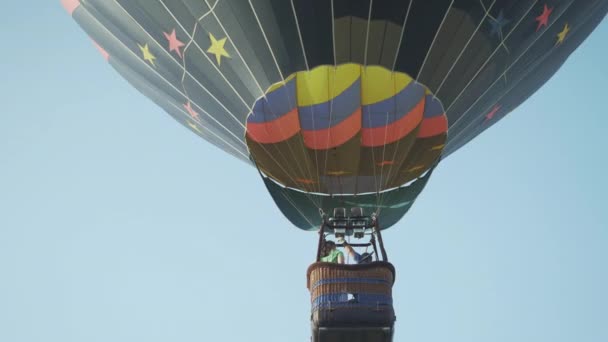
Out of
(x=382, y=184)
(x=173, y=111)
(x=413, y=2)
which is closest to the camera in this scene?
(x=413, y=2)

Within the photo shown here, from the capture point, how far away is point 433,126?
36.9 ft

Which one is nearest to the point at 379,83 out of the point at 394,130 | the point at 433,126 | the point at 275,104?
the point at 394,130

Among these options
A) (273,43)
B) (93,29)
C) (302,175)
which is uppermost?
(93,29)

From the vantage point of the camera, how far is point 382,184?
11.9 metres

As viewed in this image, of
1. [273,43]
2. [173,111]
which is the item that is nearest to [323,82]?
[273,43]

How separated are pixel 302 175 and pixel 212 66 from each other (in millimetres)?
1564

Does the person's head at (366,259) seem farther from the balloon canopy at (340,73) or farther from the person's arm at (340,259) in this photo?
the balloon canopy at (340,73)

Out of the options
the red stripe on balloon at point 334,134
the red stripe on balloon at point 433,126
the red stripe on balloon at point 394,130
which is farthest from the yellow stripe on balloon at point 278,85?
the red stripe on balloon at point 433,126

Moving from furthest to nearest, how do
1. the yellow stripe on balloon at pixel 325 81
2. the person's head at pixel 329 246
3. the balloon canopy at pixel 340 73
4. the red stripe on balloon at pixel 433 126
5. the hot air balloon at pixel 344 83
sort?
1. the red stripe on balloon at pixel 433 126
2. the person's head at pixel 329 246
3. the yellow stripe on balloon at pixel 325 81
4. the balloon canopy at pixel 340 73
5. the hot air balloon at pixel 344 83

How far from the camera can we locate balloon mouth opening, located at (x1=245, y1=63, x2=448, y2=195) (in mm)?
10625

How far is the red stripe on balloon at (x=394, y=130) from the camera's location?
36.2 ft

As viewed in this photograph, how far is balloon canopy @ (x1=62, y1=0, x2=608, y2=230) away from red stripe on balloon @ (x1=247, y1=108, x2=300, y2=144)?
0.02 metres

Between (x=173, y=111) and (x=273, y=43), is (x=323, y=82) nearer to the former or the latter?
(x=273, y=43)

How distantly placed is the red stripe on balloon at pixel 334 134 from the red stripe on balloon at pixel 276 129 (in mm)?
144
